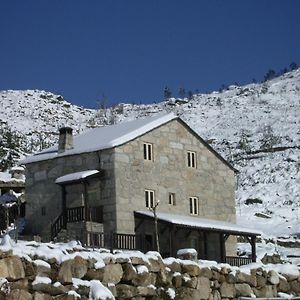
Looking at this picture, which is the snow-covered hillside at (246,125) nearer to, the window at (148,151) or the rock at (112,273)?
the window at (148,151)

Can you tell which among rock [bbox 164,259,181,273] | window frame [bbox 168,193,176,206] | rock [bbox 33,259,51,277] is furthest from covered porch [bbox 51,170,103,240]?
rock [bbox 33,259,51,277]

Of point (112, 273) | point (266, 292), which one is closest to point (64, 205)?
point (266, 292)

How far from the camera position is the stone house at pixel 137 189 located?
3106 cm

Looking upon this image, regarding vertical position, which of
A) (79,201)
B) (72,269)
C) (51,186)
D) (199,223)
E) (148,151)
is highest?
(148,151)

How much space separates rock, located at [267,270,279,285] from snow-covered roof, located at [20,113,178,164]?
646 inches

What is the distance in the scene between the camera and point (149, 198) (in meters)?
32.7

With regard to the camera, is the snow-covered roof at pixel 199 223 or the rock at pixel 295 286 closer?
the rock at pixel 295 286

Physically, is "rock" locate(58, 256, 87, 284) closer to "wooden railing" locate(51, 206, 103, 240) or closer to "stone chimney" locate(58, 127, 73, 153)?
"wooden railing" locate(51, 206, 103, 240)

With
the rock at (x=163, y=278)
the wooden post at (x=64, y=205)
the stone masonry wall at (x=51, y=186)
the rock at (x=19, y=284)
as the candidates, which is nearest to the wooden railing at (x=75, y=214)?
the wooden post at (x=64, y=205)

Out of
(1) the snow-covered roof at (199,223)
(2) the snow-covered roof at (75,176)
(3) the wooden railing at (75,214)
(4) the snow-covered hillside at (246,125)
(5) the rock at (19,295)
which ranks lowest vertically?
(5) the rock at (19,295)

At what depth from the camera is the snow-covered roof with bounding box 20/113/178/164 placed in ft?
105

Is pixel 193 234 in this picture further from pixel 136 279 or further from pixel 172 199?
pixel 136 279

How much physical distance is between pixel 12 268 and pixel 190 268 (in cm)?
433

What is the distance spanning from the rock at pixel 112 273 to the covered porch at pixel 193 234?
17.7 meters
